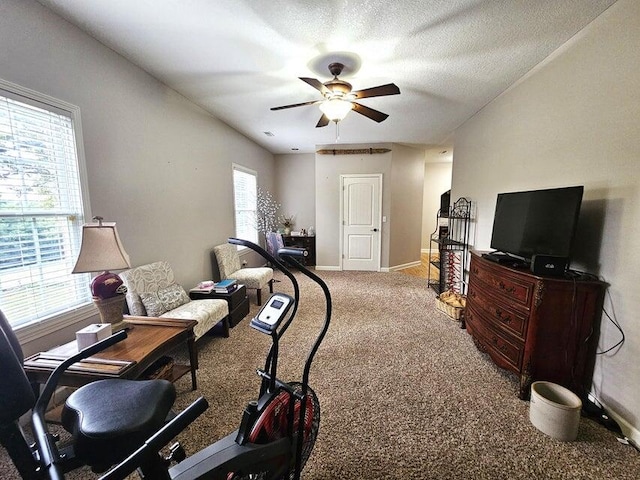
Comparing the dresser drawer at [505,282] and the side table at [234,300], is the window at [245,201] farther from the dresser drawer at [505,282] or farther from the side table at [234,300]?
the dresser drawer at [505,282]

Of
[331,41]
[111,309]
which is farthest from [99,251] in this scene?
[331,41]

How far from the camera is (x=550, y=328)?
1857 millimetres

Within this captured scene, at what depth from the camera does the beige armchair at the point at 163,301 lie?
2.38 m

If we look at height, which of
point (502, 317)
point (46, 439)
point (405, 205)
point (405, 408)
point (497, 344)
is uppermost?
point (405, 205)

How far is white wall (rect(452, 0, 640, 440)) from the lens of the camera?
5.37ft

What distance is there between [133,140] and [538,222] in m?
3.53

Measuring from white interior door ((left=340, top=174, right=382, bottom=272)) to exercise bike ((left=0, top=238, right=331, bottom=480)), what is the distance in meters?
4.62

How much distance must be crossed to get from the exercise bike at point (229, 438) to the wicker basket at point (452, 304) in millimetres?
2513

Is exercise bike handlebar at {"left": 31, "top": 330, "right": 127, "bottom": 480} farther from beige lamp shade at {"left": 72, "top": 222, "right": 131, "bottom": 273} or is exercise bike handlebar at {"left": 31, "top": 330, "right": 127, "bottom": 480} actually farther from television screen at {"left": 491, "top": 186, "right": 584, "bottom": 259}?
television screen at {"left": 491, "top": 186, "right": 584, "bottom": 259}

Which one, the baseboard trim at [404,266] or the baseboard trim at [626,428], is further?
the baseboard trim at [404,266]

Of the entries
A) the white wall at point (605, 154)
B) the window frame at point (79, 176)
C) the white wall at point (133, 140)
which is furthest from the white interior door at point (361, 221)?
the window frame at point (79, 176)

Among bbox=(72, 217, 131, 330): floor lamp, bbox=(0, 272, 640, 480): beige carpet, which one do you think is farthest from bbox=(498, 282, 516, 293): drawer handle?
bbox=(72, 217, 131, 330): floor lamp

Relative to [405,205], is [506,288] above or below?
below

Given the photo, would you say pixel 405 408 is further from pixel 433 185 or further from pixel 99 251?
pixel 433 185
